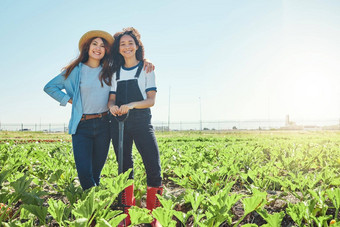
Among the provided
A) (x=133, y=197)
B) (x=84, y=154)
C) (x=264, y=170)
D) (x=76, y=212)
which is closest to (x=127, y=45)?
(x=84, y=154)

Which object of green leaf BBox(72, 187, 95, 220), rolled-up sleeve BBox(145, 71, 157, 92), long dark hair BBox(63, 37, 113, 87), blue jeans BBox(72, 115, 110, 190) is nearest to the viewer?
green leaf BBox(72, 187, 95, 220)

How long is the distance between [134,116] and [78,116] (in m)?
0.60

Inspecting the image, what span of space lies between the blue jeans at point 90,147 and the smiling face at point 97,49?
688 millimetres

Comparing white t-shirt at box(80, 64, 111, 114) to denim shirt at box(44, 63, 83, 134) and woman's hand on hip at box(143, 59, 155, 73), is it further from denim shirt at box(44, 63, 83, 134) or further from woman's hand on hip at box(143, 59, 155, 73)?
woman's hand on hip at box(143, 59, 155, 73)

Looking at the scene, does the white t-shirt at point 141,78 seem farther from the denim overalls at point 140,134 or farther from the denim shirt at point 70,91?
the denim shirt at point 70,91

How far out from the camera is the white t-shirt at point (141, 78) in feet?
9.26

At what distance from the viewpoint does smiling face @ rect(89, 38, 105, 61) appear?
301cm

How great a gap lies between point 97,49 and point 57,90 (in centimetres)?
63

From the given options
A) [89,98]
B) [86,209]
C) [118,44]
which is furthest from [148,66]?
[86,209]

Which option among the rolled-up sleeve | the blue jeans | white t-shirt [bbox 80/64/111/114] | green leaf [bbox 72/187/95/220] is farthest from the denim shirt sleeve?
green leaf [bbox 72/187/95/220]

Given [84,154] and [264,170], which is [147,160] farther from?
[264,170]

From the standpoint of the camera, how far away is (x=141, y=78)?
9.35 ft

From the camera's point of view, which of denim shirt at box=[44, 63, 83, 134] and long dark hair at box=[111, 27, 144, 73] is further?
long dark hair at box=[111, 27, 144, 73]

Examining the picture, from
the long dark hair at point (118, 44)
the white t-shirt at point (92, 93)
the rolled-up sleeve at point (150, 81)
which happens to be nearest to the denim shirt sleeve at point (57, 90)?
the white t-shirt at point (92, 93)
